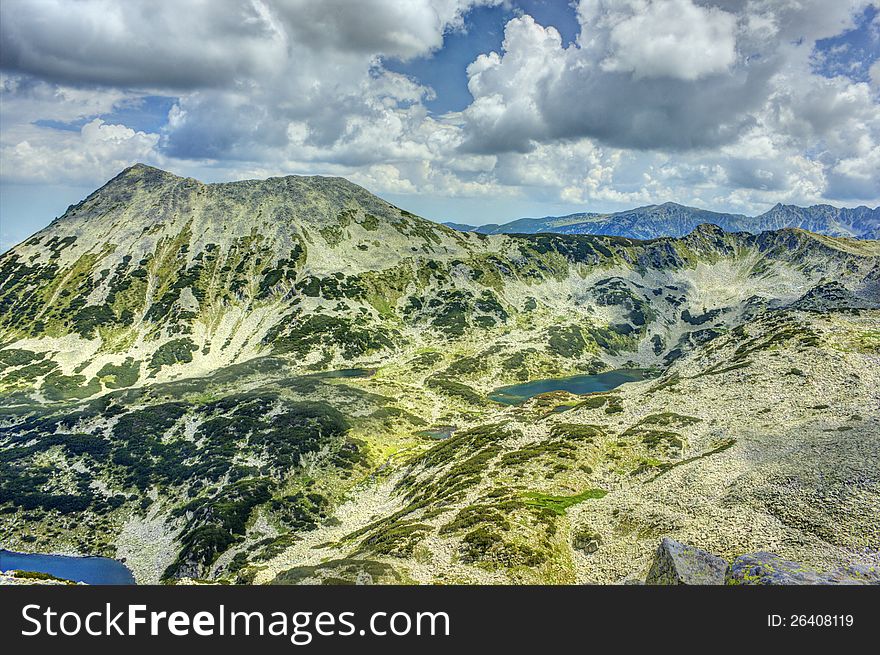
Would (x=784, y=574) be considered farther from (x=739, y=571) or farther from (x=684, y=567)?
(x=684, y=567)

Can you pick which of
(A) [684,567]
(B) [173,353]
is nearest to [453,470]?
(A) [684,567]

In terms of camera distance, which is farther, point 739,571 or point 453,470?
point 453,470

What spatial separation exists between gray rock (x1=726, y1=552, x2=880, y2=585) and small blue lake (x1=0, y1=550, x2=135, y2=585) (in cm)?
7867

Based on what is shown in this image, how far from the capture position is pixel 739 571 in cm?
2972

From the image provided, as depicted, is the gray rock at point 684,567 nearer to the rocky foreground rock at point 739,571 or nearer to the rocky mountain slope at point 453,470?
the rocky foreground rock at point 739,571

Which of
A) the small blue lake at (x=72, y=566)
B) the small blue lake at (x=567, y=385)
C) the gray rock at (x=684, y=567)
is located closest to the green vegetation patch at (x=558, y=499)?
the gray rock at (x=684, y=567)

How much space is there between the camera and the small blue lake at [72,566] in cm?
7169

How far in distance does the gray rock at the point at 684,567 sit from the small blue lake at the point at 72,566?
73.6 meters

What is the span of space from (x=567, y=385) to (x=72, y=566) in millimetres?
145656

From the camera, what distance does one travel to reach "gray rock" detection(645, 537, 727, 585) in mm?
30000

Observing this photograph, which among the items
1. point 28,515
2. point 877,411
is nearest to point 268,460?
point 28,515

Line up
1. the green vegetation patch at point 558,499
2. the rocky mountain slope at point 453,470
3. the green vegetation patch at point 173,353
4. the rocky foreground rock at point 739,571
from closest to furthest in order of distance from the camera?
the rocky foreground rock at point 739,571 → the rocky mountain slope at point 453,470 → the green vegetation patch at point 558,499 → the green vegetation patch at point 173,353

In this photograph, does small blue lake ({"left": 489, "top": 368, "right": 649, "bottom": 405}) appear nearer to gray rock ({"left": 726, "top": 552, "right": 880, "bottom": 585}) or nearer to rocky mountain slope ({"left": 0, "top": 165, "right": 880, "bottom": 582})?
rocky mountain slope ({"left": 0, "top": 165, "right": 880, "bottom": 582})

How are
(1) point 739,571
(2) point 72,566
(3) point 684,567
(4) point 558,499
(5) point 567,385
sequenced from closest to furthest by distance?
(1) point 739,571 → (3) point 684,567 → (4) point 558,499 → (2) point 72,566 → (5) point 567,385
